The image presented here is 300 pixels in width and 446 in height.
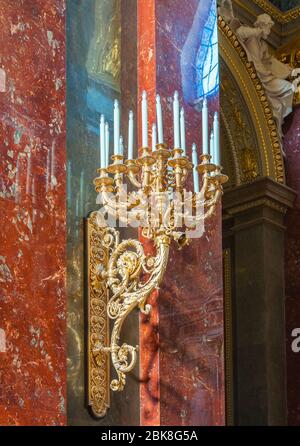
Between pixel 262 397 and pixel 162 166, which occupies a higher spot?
pixel 162 166

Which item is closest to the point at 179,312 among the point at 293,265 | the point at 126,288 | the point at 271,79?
the point at 126,288

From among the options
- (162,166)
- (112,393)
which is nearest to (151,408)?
(112,393)

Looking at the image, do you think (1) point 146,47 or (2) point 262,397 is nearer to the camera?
(1) point 146,47

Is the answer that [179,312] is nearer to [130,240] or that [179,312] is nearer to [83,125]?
[130,240]

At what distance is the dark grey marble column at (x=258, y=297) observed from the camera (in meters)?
10.0

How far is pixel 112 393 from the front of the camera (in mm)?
5090

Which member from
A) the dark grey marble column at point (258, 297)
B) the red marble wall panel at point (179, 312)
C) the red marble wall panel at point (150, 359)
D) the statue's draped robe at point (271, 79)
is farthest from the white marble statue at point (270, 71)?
the red marble wall panel at point (150, 359)

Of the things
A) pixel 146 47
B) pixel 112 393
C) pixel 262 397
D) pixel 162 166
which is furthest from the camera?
pixel 262 397

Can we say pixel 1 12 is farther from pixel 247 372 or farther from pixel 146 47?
pixel 247 372

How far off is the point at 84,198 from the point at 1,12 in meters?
1.04

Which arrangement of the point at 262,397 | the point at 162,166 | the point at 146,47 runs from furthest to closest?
the point at 262,397 < the point at 146,47 < the point at 162,166

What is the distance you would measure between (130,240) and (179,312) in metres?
0.55

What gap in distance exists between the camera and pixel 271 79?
10.9 m
